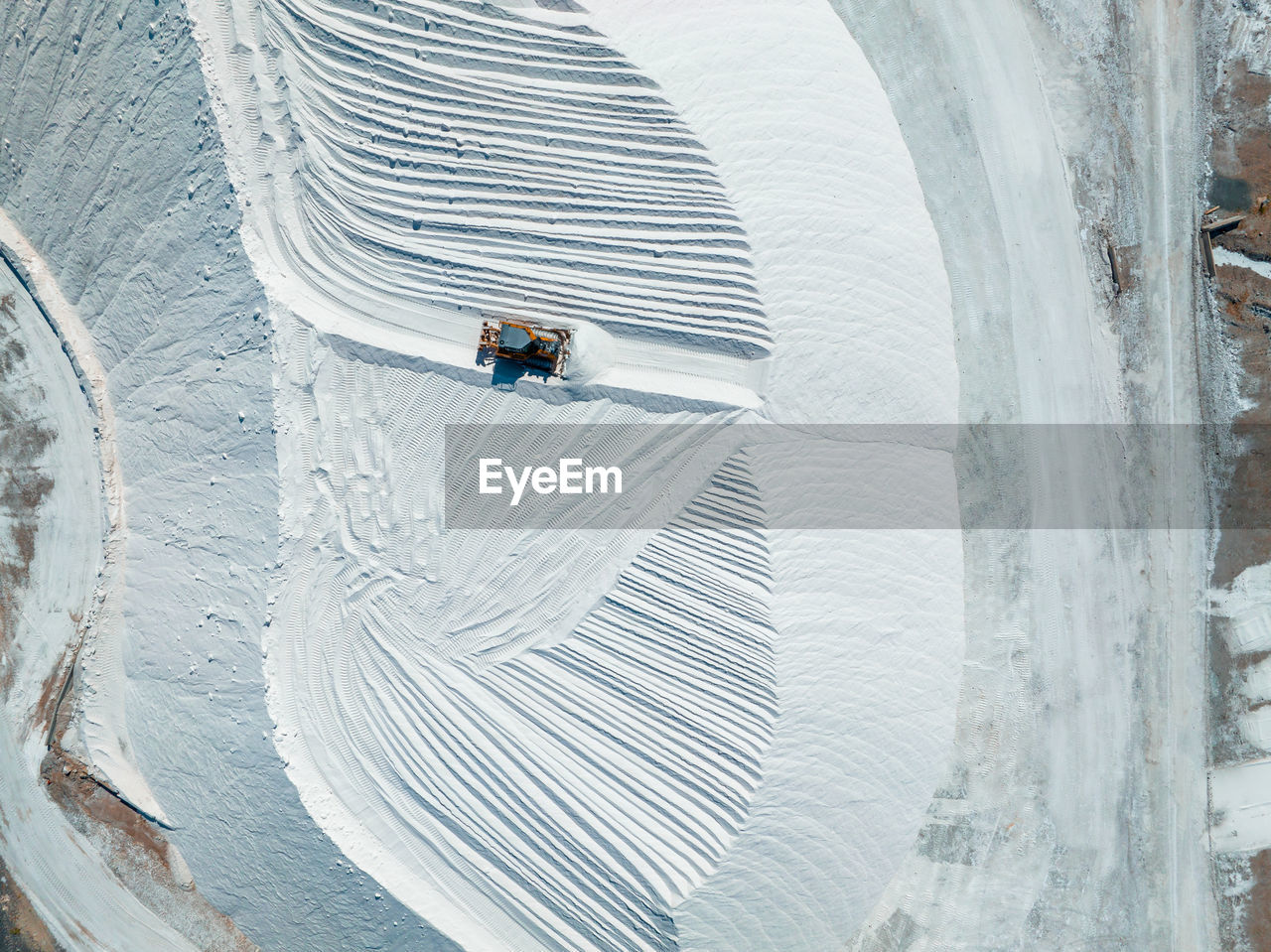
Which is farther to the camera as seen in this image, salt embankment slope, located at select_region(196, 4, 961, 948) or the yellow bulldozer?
salt embankment slope, located at select_region(196, 4, 961, 948)

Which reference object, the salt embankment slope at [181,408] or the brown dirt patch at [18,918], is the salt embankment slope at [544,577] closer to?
the salt embankment slope at [181,408]

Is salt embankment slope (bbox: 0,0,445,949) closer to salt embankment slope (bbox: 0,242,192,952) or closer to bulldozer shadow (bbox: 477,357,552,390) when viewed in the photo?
salt embankment slope (bbox: 0,242,192,952)

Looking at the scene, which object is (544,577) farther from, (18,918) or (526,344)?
(18,918)

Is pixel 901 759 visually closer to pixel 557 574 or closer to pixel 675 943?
pixel 675 943

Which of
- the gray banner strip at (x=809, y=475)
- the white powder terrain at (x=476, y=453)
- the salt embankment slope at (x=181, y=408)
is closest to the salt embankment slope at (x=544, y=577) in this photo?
the white powder terrain at (x=476, y=453)

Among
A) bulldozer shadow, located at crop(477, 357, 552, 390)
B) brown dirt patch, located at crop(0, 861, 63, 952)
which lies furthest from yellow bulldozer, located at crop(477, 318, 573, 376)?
brown dirt patch, located at crop(0, 861, 63, 952)

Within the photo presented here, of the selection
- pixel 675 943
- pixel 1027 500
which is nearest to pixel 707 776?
pixel 675 943
